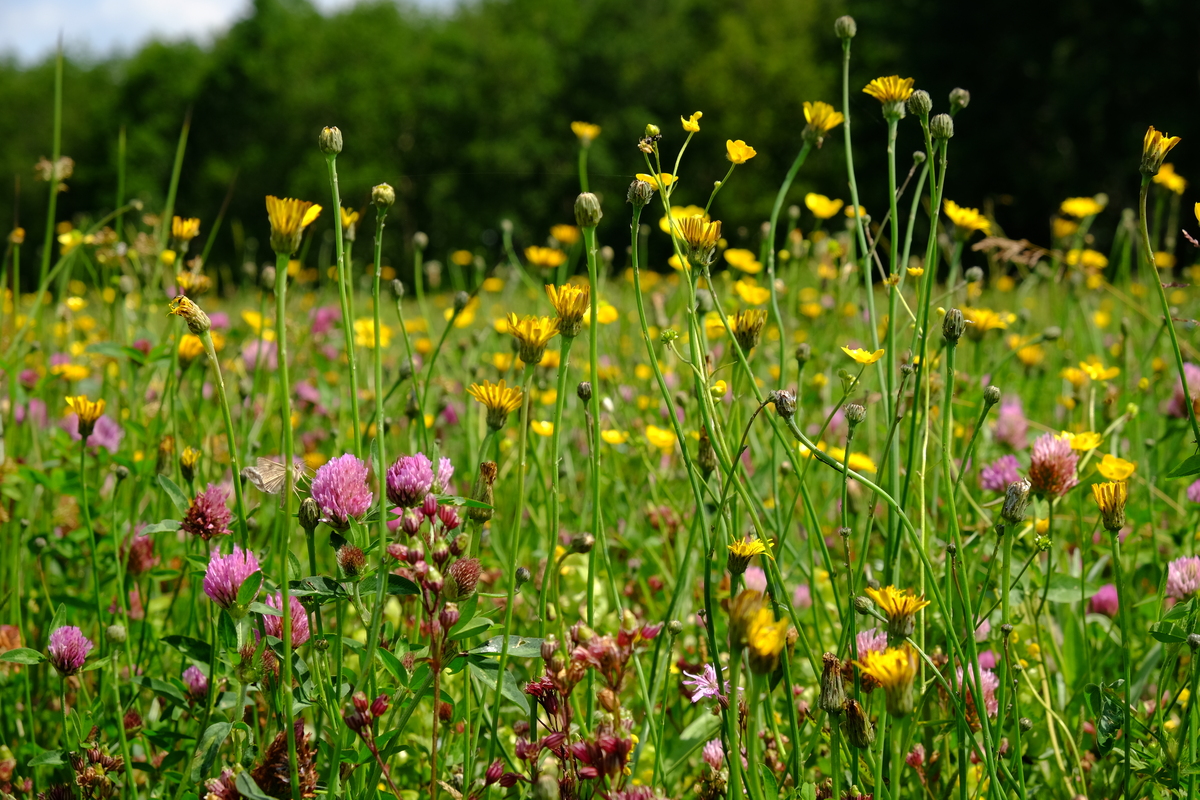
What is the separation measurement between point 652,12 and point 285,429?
2325cm

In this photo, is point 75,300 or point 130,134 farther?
point 130,134

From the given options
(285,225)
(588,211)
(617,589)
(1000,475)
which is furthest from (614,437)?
(285,225)

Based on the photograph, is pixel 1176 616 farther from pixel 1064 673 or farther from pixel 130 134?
pixel 130 134

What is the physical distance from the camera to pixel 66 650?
687 mm

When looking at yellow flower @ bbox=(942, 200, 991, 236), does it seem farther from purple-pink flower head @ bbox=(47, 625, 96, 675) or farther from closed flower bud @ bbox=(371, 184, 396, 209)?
purple-pink flower head @ bbox=(47, 625, 96, 675)

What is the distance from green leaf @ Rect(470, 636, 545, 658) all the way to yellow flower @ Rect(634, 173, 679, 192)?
0.35 meters

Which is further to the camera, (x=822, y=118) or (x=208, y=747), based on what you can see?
(x=822, y=118)

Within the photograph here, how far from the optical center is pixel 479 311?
3.07 meters

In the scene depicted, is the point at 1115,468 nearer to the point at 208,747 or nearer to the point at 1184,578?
the point at 1184,578

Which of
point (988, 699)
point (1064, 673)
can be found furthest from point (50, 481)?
point (1064, 673)

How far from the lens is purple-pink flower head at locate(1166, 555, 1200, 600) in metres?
0.81

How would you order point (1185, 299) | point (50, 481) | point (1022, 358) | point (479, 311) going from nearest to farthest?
point (50, 481) → point (1022, 358) → point (479, 311) → point (1185, 299)

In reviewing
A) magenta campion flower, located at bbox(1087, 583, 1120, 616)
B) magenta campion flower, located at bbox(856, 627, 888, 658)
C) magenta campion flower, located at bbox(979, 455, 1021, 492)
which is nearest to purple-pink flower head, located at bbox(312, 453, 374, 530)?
magenta campion flower, located at bbox(856, 627, 888, 658)

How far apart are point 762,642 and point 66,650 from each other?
0.54m
